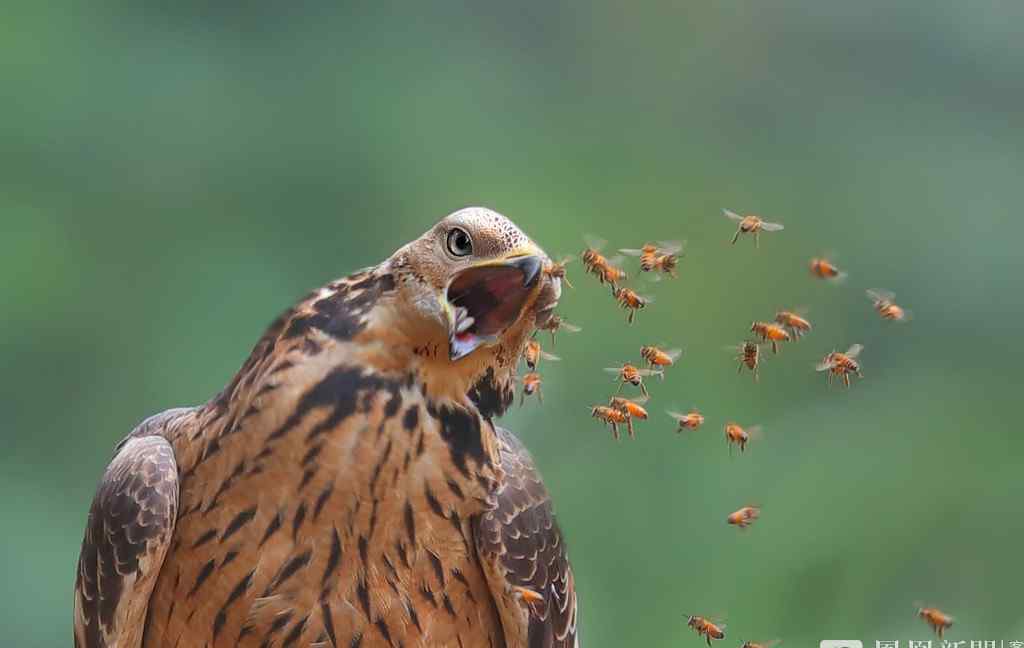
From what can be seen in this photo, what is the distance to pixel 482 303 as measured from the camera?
7.92 ft

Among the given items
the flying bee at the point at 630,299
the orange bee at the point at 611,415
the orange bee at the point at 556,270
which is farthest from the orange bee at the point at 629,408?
the orange bee at the point at 556,270

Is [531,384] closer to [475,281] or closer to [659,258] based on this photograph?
[659,258]

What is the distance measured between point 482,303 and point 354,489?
0.37m

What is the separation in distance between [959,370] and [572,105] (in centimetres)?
150

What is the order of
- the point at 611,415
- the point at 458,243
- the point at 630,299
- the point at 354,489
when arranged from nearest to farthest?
the point at 458,243
the point at 354,489
the point at 630,299
the point at 611,415

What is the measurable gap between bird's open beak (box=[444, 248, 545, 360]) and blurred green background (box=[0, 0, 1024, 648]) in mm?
1048

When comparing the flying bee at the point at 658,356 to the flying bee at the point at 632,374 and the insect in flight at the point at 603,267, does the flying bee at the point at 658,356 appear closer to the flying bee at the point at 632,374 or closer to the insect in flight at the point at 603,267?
the flying bee at the point at 632,374

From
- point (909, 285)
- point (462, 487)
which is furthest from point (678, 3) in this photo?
point (462, 487)

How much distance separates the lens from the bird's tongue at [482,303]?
7.75 ft

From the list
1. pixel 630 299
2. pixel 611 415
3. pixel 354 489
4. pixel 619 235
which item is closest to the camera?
pixel 354 489

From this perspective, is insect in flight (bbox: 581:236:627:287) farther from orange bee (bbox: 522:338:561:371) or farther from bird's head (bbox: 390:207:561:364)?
bird's head (bbox: 390:207:561:364)

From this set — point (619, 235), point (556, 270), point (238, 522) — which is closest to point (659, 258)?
point (556, 270)

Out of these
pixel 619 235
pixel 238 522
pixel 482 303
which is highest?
pixel 482 303

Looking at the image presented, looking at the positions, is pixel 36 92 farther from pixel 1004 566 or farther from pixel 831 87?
pixel 1004 566
